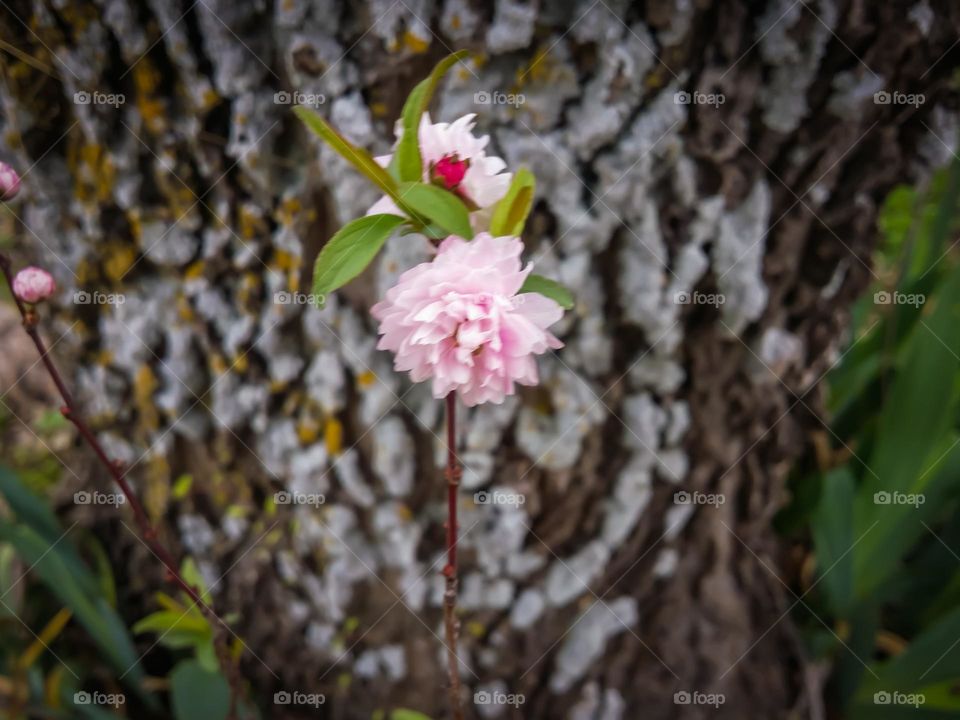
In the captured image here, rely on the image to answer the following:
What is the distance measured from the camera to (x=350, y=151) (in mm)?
382

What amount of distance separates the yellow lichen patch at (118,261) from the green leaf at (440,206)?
655 mm

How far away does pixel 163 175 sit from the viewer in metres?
0.84

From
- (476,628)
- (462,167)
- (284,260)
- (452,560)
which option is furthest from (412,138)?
(476,628)

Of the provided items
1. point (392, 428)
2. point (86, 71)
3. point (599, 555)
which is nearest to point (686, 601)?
point (599, 555)

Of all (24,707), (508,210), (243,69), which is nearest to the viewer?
(508,210)

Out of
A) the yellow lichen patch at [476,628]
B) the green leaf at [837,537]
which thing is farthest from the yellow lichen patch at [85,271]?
the green leaf at [837,537]

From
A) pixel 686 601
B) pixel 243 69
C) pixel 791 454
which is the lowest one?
pixel 686 601

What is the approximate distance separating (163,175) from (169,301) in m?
0.16

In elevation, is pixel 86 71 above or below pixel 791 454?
above

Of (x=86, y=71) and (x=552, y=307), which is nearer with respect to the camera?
(x=552, y=307)

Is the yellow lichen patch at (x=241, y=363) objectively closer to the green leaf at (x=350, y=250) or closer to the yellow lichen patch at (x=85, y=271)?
the yellow lichen patch at (x=85, y=271)

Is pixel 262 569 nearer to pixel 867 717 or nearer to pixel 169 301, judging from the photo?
pixel 169 301

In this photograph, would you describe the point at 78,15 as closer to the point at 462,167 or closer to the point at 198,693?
the point at 462,167

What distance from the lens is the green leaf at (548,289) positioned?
0.40 meters
